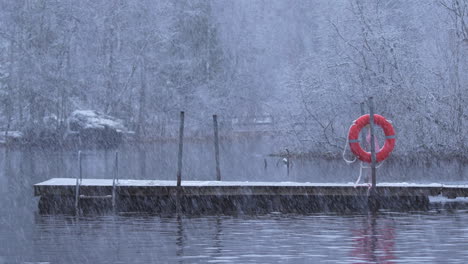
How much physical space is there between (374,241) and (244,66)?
46.1 meters

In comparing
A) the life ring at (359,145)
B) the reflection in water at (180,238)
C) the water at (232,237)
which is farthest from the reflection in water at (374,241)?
the reflection in water at (180,238)

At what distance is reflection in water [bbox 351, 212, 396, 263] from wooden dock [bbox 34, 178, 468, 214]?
128cm

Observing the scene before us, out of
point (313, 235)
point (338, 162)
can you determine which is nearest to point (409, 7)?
point (338, 162)

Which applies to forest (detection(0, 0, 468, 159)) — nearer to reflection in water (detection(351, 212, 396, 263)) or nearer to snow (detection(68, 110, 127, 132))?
snow (detection(68, 110, 127, 132))

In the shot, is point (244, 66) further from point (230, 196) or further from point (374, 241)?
point (374, 241)

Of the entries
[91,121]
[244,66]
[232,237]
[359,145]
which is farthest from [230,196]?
[244,66]

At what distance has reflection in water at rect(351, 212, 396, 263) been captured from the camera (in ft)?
46.3

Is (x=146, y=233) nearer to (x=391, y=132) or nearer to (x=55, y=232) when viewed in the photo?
(x=55, y=232)

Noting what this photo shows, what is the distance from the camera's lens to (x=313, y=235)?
16.8m

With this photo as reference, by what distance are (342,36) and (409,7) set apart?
23.2ft

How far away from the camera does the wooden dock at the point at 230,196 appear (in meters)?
20.7

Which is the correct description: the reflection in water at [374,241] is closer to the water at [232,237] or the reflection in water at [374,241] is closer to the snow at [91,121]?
the water at [232,237]

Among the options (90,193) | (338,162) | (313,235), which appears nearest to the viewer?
(313,235)

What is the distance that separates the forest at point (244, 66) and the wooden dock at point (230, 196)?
11.7 metres
